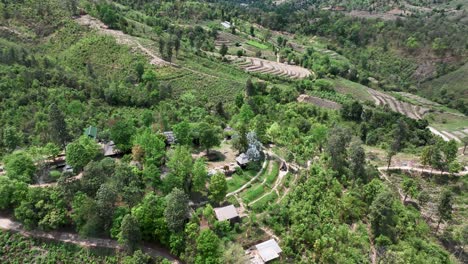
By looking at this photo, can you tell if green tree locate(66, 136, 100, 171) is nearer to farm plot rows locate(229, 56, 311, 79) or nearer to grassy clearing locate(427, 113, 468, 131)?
farm plot rows locate(229, 56, 311, 79)

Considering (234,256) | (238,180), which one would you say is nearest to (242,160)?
(238,180)

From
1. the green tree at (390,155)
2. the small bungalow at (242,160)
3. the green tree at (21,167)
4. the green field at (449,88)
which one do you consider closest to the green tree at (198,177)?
the small bungalow at (242,160)

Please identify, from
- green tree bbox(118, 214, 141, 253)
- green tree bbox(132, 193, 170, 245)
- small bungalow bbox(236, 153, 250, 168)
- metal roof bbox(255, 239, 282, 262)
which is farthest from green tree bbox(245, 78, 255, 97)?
green tree bbox(118, 214, 141, 253)

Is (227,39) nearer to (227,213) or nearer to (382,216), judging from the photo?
(227,213)

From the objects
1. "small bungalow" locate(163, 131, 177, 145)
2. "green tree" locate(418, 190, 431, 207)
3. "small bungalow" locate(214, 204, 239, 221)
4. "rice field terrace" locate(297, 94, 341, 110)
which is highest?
"green tree" locate(418, 190, 431, 207)

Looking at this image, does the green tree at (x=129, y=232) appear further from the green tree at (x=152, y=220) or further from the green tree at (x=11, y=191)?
the green tree at (x=11, y=191)
